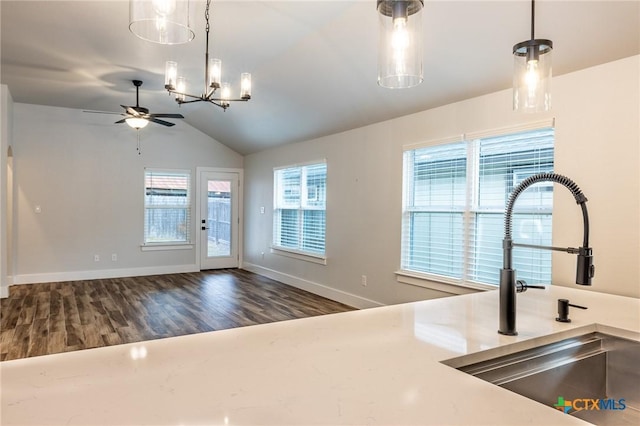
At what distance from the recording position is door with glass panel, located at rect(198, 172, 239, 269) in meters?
8.23

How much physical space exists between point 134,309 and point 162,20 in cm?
478

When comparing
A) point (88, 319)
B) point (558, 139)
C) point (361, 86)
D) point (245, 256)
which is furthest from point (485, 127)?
point (245, 256)

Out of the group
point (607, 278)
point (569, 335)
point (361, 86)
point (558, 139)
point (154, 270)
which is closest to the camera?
point (569, 335)

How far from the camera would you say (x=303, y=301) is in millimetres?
5715

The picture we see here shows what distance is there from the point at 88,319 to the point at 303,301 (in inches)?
105

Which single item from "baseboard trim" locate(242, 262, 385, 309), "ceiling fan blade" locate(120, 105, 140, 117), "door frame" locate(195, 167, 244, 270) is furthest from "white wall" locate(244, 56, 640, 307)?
"ceiling fan blade" locate(120, 105, 140, 117)

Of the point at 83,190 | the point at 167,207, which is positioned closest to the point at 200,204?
the point at 167,207

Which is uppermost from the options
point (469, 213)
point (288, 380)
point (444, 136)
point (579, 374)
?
point (444, 136)

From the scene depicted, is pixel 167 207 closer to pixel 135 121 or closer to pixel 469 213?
pixel 135 121

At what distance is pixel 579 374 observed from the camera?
4.51 feet

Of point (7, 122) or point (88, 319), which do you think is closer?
point (88, 319)

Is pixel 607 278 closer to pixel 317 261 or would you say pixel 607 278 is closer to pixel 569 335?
pixel 569 335

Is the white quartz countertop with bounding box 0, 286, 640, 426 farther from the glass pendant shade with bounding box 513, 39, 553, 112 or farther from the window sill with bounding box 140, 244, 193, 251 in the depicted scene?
the window sill with bounding box 140, 244, 193, 251

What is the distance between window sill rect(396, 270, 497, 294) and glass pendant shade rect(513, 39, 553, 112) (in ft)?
7.75
